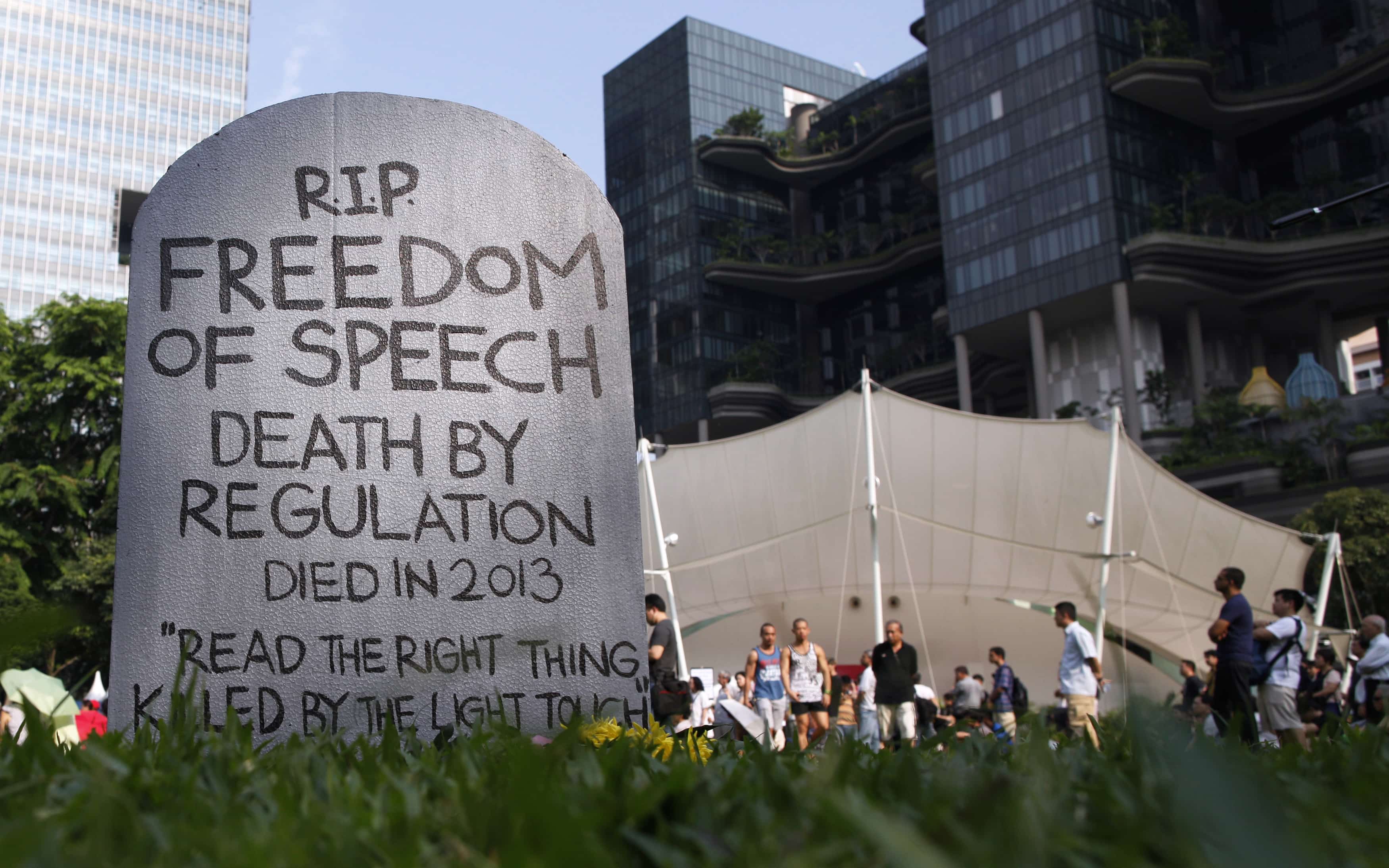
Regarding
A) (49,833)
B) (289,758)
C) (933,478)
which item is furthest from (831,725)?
(933,478)

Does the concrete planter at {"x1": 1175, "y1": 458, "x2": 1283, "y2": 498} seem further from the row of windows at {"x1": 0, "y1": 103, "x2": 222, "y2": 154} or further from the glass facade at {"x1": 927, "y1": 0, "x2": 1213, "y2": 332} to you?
the row of windows at {"x1": 0, "y1": 103, "x2": 222, "y2": 154}

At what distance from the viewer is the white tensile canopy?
17.7 meters

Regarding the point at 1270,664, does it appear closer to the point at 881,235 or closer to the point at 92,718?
the point at 92,718

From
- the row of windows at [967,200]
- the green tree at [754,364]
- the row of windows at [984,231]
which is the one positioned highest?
the row of windows at [967,200]

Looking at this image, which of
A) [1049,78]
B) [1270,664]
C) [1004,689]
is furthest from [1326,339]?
[1270,664]

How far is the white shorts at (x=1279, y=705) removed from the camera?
728cm

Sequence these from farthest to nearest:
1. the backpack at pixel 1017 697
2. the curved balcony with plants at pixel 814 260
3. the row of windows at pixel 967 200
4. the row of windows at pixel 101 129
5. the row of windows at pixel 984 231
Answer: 1. the row of windows at pixel 101 129
2. the curved balcony with plants at pixel 814 260
3. the row of windows at pixel 967 200
4. the row of windows at pixel 984 231
5. the backpack at pixel 1017 697

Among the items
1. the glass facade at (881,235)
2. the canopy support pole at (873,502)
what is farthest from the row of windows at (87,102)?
the canopy support pole at (873,502)

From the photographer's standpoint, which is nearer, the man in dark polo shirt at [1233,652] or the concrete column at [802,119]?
the man in dark polo shirt at [1233,652]

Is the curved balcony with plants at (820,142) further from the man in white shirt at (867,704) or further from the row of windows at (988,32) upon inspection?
the man in white shirt at (867,704)

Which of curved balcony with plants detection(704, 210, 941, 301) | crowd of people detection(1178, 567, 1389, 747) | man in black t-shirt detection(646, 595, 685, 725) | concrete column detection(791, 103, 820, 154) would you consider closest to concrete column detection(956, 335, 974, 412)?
curved balcony with plants detection(704, 210, 941, 301)

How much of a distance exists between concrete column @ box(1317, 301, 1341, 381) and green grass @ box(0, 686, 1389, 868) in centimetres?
4595

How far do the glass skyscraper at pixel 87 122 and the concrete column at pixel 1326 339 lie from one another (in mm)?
54759

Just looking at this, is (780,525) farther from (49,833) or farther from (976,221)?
(976,221)
